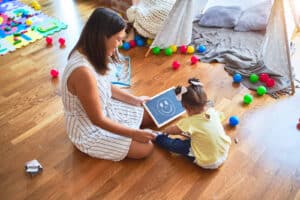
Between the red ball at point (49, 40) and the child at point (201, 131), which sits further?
the red ball at point (49, 40)

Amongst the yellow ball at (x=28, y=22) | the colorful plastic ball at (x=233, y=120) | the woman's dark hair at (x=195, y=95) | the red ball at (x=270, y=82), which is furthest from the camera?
the yellow ball at (x=28, y=22)

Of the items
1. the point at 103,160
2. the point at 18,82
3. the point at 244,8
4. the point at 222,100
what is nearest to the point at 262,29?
the point at 244,8

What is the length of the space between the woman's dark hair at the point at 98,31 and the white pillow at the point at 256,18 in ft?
4.83

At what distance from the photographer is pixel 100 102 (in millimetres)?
1317

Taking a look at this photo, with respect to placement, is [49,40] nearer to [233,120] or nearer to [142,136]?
[142,136]

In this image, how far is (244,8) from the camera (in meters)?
2.54

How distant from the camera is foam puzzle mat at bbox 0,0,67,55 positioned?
95.2 inches

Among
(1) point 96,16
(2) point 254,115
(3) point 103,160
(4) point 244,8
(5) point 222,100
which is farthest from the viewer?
(4) point 244,8

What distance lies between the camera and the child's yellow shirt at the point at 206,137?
137 centimetres

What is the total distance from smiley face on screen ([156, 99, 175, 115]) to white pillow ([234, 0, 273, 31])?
1055 millimetres

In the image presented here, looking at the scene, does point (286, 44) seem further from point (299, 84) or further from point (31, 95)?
point (31, 95)

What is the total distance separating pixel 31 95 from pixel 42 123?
288 millimetres

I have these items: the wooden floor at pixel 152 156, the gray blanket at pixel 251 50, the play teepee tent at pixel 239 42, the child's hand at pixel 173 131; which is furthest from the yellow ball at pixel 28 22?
the child's hand at pixel 173 131

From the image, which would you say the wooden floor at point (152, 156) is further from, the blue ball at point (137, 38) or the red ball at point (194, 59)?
the blue ball at point (137, 38)
